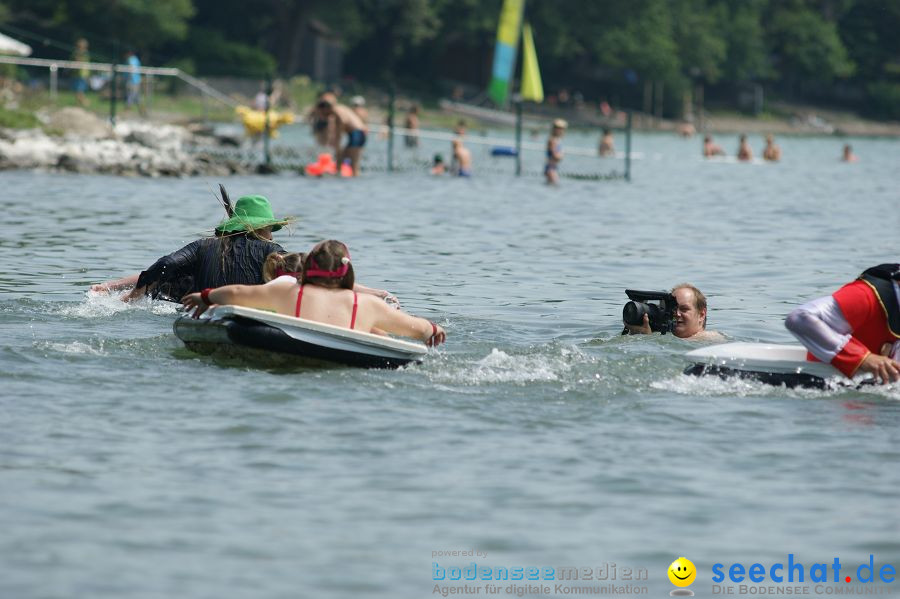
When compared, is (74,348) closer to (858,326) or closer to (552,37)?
(858,326)

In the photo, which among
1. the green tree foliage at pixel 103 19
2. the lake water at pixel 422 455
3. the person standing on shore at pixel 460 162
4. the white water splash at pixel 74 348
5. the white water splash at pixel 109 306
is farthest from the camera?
the green tree foliage at pixel 103 19

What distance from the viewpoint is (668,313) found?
37.6 ft

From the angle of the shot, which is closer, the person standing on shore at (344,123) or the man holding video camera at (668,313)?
the man holding video camera at (668,313)

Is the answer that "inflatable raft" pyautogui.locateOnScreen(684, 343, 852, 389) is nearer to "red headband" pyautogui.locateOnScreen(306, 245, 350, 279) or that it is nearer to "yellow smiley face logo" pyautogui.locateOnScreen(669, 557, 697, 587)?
"red headband" pyautogui.locateOnScreen(306, 245, 350, 279)

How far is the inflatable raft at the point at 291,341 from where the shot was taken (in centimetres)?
963

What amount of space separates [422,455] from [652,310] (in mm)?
3872

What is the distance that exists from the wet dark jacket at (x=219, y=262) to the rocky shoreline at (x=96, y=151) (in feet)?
63.9

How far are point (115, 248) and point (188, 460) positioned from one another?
37.2ft

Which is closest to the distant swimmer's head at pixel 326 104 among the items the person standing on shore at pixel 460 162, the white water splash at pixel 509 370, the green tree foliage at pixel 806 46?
the person standing on shore at pixel 460 162

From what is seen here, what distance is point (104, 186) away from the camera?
2775 centimetres

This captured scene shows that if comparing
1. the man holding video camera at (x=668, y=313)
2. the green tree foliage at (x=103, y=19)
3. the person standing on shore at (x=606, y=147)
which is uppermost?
the green tree foliage at (x=103, y=19)

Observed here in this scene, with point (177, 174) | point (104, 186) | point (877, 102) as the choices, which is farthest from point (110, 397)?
point (877, 102)

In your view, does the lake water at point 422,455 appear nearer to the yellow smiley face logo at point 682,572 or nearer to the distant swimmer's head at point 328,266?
the yellow smiley face logo at point 682,572

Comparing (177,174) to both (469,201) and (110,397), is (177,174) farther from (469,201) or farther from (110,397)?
(110,397)
